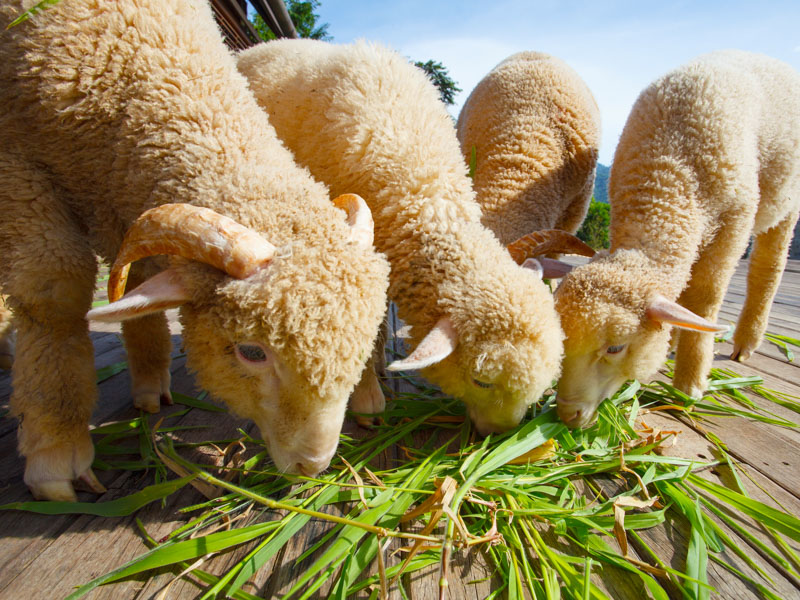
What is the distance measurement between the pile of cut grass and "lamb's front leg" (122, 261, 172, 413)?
0.27 m

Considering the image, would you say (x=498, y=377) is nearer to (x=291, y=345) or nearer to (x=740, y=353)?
(x=291, y=345)

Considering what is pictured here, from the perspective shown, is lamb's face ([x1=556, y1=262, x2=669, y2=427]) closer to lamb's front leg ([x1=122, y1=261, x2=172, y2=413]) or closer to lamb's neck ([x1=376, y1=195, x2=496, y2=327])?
lamb's neck ([x1=376, y1=195, x2=496, y2=327])

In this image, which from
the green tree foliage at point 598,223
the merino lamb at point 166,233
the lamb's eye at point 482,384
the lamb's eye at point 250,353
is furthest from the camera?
the green tree foliage at point 598,223

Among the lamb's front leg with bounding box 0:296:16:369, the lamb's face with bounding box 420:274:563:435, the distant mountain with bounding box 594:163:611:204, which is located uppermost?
the lamb's face with bounding box 420:274:563:435

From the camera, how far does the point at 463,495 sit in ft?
5.32

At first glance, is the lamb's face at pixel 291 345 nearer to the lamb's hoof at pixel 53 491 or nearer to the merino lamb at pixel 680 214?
the lamb's hoof at pixel 53 491

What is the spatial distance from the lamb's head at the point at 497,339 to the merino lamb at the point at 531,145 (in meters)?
1.07

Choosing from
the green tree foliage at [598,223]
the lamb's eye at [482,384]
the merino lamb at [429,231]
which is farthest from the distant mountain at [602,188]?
the lamb's eye at [482,384]

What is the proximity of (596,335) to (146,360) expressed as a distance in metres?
2.35

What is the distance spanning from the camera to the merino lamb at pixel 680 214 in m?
2.21

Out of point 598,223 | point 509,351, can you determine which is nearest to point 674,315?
point 509,351

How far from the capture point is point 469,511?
1.69 metres

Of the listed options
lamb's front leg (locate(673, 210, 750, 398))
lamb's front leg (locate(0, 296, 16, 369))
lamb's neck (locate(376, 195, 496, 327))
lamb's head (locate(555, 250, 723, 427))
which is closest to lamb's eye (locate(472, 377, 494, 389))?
lamb's neck (locate(376, 195, 496, 327))

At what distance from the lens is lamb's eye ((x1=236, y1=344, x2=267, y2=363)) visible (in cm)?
156
